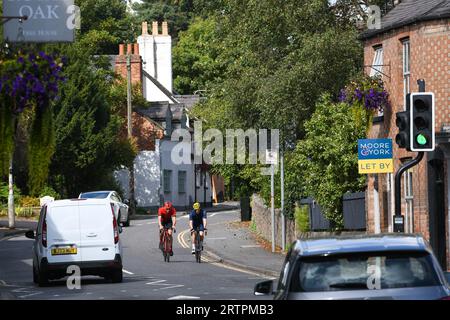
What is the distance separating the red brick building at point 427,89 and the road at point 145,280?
179 inches

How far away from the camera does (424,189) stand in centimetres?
3062

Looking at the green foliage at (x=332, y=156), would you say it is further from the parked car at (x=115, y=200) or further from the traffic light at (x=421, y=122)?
the traffic light at (x=421, y=122)

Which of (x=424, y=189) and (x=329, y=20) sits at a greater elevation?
(x=329, y=20)

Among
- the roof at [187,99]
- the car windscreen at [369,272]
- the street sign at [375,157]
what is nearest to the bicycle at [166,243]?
the street sign at [375,157]

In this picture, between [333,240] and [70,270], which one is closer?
[333,240]

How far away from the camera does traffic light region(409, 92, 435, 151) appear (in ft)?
68.3

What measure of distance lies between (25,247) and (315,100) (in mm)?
11736

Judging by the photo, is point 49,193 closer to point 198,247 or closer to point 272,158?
point 272,158

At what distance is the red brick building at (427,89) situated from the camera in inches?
1192

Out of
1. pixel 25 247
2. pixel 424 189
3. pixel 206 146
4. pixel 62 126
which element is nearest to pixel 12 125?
pixel 424 189

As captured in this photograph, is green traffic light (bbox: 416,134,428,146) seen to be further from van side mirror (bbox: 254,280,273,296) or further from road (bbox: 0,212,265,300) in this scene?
van side mirror (bbox: 254,280,273,296)

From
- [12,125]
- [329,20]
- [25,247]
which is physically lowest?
[25,247]
